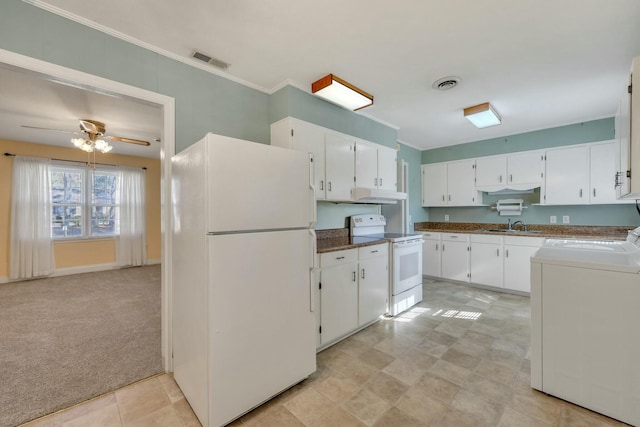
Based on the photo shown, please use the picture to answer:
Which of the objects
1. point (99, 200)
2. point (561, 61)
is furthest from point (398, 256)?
point (99, 200)

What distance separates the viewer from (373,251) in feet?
9.71

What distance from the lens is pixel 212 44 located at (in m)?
2.06

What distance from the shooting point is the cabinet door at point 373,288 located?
2816 mm

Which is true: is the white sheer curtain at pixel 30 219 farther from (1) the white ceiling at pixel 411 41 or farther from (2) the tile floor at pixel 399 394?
(2) the tile floor at pixel 399 394

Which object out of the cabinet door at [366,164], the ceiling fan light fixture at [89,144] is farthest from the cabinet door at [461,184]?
the ceiling fan light fixture at [89,144]

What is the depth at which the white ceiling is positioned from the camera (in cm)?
170

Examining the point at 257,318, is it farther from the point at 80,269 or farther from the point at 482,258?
the point at 80,269

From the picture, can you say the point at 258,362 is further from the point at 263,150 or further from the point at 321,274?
the point at 263,150

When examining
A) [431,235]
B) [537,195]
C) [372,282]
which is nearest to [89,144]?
[372,282]

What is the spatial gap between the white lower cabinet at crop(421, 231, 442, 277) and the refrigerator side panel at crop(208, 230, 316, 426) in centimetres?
348

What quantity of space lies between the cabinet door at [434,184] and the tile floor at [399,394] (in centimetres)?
283

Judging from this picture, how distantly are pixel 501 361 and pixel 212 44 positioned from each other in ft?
11.5

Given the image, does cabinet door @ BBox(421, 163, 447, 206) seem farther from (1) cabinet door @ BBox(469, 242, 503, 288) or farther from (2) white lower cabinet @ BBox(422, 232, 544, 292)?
(1) cabinet door @ BBox(469, 242, 503, 288)

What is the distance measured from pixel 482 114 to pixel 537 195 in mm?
2053
